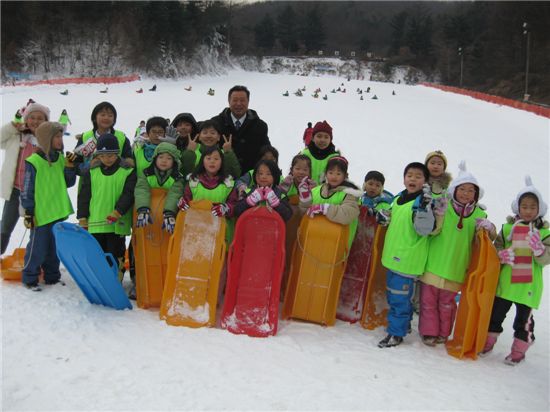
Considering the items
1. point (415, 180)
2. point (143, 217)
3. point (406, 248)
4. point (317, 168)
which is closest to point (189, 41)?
point (317, 168)

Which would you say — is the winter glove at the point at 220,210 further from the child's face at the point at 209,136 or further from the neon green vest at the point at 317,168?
the neon green vest at the point at 317,168

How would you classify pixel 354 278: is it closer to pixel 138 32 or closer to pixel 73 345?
pixel 73 345

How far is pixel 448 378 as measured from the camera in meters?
3.65

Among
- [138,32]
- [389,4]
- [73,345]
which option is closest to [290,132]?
[73,345]

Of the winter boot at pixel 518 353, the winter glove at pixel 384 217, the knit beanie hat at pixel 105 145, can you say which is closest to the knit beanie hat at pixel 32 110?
the knit beanie hat at pixel 105 145

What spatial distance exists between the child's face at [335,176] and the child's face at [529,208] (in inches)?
61.7

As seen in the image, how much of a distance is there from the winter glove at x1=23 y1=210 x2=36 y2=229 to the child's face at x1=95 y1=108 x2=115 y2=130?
117cm

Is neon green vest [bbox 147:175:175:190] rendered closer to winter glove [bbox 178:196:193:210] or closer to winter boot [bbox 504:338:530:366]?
winter glove [bbox 178:196:193:210]

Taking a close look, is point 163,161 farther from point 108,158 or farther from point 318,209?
point 318,209

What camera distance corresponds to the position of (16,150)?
500cm

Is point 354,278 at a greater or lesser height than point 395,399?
greater

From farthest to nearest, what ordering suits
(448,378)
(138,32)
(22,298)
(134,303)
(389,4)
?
(389,4) → (138,32) → (134,303) → (22,298) → (448,378)

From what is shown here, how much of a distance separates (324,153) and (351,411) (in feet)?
9.72

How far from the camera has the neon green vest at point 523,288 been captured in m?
3.93
